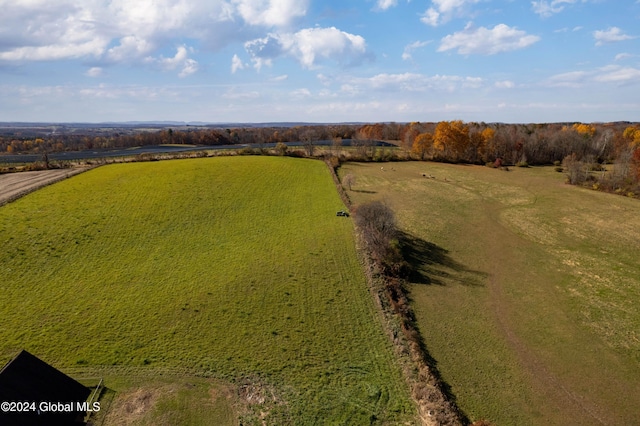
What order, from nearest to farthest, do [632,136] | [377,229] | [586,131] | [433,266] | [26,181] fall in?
[433,266], [377,229], [26,181], [632,136], [586,131]

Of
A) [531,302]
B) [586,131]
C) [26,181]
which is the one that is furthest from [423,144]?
[26,181]

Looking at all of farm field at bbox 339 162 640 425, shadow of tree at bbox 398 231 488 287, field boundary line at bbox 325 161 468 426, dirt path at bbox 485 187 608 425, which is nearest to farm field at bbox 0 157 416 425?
field boundary line at bbox 325 161 468 426

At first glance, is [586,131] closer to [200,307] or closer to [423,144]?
[423,144]

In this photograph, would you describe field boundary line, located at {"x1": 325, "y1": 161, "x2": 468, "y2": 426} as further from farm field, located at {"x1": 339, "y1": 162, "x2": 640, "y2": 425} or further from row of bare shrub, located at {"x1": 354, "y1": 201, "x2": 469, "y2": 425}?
farm field, located at {"x1": 339, "y1": 162, "x2": 640, "y2": 425}

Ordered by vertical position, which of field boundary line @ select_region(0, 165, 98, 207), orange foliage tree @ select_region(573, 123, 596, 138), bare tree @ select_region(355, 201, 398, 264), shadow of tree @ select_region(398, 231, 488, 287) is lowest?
shadow of tree @ select_region(398, 231, 488, 287)

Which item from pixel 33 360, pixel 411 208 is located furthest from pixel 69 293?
pixel 411 208

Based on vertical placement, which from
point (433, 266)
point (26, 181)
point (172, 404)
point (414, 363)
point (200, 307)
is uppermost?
point (26, 181)

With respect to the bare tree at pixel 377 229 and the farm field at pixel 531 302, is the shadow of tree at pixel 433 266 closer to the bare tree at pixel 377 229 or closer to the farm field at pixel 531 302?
the farm field at pixel 531 302
